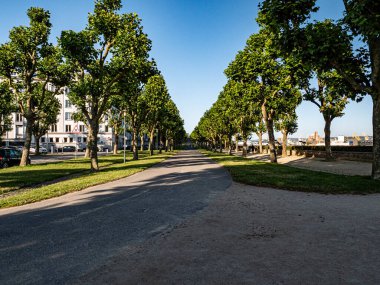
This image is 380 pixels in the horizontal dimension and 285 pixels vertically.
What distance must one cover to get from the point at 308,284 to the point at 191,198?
5.59 m

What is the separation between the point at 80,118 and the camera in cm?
3769

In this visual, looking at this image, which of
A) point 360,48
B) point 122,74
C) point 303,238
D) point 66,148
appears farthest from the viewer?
point 66,148

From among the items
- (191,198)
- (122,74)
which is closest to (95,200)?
(191,198)

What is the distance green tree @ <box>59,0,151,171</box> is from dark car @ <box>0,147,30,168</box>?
362 inches

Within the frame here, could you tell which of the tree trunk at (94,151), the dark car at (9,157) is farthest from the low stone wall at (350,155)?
the dark car at (9,157)

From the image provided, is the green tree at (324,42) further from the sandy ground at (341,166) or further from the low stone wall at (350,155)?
the low stone wall at (350,155)

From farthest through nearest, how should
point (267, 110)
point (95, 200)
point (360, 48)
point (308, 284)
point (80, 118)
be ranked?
1. point (80, 118)
2. point (267, 110)
3. point (360, 48)
4. point (95, 200)
5. point (308, 284)

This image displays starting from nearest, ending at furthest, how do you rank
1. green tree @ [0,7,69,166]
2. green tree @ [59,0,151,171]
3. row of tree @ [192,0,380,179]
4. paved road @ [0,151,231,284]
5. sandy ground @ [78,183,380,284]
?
sandy ground @ [78,183,380,284] < paved road @ [0,151,231,284] < row of tree @ [192,0,380,179] < green tree @ [59,0,151,171] < green tree @ [0,7,69,166]

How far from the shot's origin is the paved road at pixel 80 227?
3943 millimetres

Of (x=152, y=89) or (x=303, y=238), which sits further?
(x=152, y=89)

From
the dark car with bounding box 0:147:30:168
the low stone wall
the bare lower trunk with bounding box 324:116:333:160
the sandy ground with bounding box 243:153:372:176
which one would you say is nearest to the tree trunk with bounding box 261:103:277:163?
the sandy ground with bounding box 243:153:372:176

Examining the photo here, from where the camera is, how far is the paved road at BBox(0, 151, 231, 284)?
3943mm

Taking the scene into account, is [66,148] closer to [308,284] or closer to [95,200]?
[95,200]

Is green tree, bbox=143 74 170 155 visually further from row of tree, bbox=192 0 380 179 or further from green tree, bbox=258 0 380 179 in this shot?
green tree, bbox=258 0 380 179
